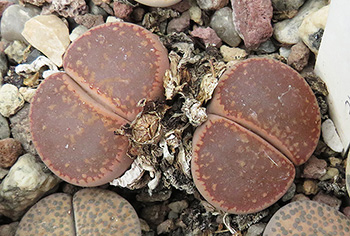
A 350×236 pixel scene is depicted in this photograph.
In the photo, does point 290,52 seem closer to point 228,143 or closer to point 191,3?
point 191,3

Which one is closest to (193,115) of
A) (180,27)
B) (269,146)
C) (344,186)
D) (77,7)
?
(269,146)

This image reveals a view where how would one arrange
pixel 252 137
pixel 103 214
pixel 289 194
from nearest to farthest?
pixel 252 137 < pixel 103 214 < pixel 289 194

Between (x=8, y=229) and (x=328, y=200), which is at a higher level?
(x=328, y=200)

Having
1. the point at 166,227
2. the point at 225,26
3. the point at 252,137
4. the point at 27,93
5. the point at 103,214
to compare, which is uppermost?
the point at 225,26

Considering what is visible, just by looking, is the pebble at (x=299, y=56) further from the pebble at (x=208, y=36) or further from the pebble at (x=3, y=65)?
the pebble at (x=3, y=65)

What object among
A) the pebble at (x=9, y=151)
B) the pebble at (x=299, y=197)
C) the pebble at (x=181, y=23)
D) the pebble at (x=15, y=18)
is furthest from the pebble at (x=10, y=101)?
the pebble at (x=299, y=197)

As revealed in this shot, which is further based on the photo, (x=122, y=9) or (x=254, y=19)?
(x=122, y=9)

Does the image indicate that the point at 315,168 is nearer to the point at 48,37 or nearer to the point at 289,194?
the point at 289,194

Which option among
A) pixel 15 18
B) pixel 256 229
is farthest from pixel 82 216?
pixel 15 18

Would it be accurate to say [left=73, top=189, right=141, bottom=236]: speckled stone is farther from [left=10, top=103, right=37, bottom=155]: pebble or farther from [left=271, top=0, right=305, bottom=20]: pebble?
[left=271, top=0, right=305, bottom=20]: pebble
